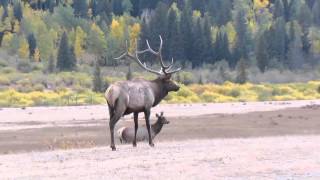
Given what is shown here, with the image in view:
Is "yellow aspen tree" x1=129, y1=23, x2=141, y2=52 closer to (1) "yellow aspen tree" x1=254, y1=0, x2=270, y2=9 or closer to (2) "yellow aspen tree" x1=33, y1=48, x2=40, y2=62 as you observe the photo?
(2) "yellow aspen tree" x1=33, y1=48, x2=40, y2=62

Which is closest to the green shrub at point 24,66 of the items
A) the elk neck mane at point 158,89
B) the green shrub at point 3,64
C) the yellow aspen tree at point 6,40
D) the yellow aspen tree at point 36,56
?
the green shrub at point 3,64

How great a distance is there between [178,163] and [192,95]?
4520cm

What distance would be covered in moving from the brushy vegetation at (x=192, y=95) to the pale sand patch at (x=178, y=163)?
107 feet

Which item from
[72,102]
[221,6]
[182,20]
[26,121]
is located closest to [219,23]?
[221,6]

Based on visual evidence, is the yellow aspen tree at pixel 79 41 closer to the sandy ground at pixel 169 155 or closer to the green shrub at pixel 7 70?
the green shrub at pixel 7 70

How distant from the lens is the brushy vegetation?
173 feet

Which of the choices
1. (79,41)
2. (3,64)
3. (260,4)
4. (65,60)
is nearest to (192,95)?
(65,60)

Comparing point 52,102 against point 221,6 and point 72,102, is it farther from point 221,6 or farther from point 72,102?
point 221,6

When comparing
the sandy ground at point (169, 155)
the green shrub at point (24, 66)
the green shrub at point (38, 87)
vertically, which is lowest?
the green shrub at point (24, 66)

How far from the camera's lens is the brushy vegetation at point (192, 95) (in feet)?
173

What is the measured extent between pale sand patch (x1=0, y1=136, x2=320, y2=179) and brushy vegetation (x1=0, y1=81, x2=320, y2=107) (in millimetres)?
32600

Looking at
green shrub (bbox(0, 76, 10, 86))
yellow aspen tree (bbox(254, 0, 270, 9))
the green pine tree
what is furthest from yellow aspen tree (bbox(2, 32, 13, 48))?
yellow aspen tree (bbox(254, 0, 270, 9))

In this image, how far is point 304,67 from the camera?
10725cm

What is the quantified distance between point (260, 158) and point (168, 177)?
3.08m
